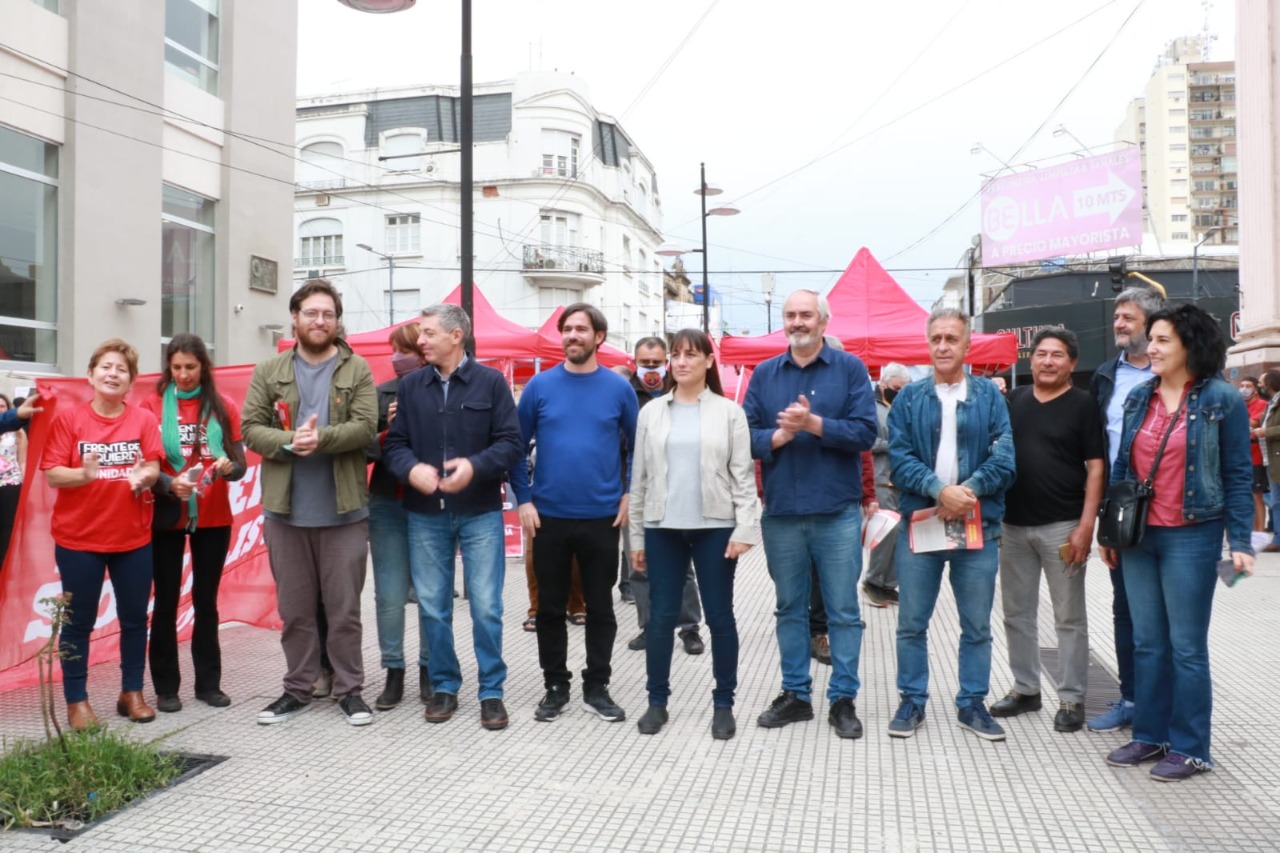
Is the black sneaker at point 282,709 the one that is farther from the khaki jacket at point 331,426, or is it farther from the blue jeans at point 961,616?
the blue jeans at point 961,616

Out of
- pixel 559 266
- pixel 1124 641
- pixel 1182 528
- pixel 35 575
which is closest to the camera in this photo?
pixel 1182 528

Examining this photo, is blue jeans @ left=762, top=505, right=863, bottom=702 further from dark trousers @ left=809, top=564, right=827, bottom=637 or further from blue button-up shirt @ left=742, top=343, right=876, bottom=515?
dark trousers @ left=809, top=564, right=827, bottom=637

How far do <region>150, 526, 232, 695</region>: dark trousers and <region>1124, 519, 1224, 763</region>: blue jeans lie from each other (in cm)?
432

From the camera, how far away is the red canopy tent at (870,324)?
470 inches

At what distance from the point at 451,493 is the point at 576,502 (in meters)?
0.60

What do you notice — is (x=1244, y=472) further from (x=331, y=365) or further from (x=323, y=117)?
(x=323, y=117)

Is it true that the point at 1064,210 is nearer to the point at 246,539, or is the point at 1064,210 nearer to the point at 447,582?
the point at 246,539

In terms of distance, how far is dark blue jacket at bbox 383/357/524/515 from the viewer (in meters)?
4.89

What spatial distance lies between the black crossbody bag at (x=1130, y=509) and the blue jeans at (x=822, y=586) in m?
1.09

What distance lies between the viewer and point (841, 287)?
12398 millimetres

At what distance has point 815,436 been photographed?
184 inches

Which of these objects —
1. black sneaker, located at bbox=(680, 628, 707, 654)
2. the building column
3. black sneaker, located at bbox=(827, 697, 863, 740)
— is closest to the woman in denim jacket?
black sneaker, located at bbox=(827, 697, 863, 740)

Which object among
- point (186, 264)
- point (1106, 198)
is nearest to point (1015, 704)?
point (186, 264)

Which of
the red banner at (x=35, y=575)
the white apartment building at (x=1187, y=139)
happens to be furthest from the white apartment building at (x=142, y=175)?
the white apartment building at (x=1187, y=139)
